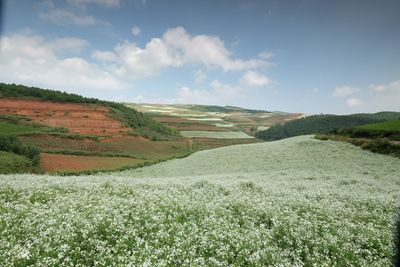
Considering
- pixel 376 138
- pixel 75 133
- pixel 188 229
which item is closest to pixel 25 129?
pixel 75 133

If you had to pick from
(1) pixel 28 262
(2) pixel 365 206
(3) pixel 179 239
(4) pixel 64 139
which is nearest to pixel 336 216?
(2) pixel 365 206

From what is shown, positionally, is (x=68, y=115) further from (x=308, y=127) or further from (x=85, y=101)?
(x=308, y=127)

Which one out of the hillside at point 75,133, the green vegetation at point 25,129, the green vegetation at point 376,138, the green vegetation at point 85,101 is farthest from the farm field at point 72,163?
the green vegetation at point 85,101

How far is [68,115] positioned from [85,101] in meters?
23.0

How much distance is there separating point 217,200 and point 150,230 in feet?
19.9

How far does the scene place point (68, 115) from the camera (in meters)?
98.1

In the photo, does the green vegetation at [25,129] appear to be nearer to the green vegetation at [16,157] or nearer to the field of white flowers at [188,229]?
the green vegetation at [16,157]

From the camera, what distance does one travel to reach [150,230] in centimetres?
1179

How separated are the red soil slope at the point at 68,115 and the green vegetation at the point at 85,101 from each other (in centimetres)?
489

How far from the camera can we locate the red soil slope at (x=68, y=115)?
291 feet

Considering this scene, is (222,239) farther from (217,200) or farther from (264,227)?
(217,200)

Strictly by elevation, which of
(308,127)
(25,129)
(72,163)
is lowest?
(308,127)

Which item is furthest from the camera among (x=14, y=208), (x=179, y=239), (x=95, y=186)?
(x=95, y=186)

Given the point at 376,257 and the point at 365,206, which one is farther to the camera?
the point at 365,206
